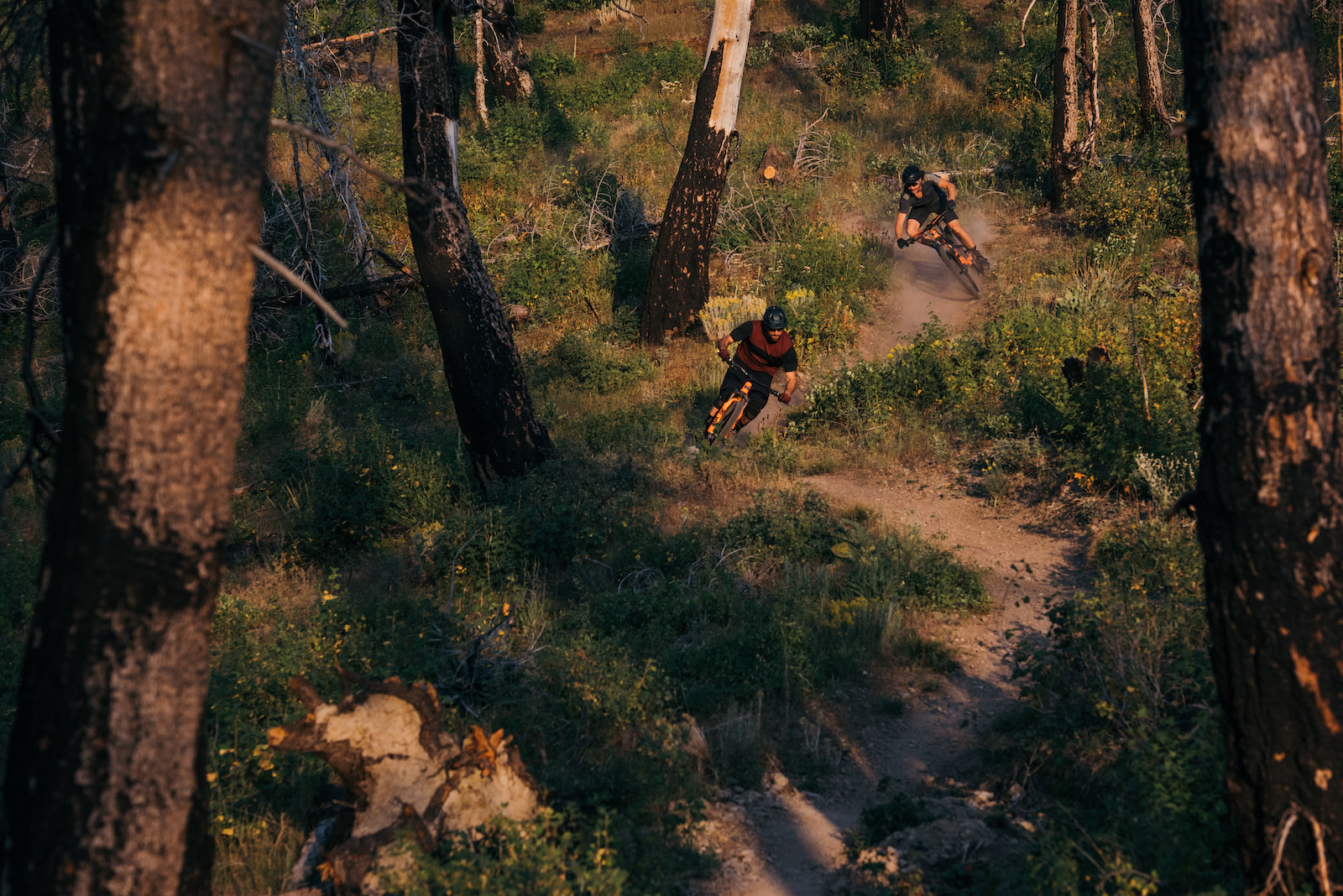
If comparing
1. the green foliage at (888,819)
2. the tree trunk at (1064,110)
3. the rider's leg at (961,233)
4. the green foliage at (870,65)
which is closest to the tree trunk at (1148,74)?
the tree trunk at (1064,110)

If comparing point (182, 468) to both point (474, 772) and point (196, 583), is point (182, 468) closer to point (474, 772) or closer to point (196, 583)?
point (196, 583)

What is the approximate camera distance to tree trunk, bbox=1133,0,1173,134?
44.4 ft

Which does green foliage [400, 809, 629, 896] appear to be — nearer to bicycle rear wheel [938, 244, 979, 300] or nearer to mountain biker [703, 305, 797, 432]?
mountain biker [703, 305, 797, 432]

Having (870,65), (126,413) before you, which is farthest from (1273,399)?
(870,65)

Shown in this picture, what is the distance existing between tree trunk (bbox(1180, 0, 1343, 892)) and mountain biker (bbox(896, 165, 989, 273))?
29.1 feet

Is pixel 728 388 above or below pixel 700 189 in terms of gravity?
below

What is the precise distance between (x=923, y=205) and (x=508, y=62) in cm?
949

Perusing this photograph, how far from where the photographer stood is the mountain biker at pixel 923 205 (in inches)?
473

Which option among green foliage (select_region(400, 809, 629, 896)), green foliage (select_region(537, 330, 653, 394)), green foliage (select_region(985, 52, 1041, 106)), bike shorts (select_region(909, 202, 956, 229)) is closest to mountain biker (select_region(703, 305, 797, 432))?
green foliage (select_region(537, 330, 653, 394))

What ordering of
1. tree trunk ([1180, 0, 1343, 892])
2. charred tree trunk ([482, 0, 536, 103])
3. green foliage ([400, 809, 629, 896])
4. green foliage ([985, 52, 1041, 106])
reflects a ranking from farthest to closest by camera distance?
1. charred tree trunk ([482, 0, 536, 103])
2. green foliage ([985, 52, 1041, 106])
3. green foliage ([400, 809, 629, 896])
4. tree trunk ([1180, 0, 1343, 892])

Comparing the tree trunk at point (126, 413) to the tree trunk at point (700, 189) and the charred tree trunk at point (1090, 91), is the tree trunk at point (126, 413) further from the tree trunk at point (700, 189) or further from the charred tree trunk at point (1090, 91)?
the charred tree trunk at point (1090, 91)

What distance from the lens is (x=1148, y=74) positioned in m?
13.9

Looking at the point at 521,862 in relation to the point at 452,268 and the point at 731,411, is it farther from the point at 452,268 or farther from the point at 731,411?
the point at 731,411

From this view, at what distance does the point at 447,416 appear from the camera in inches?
444
